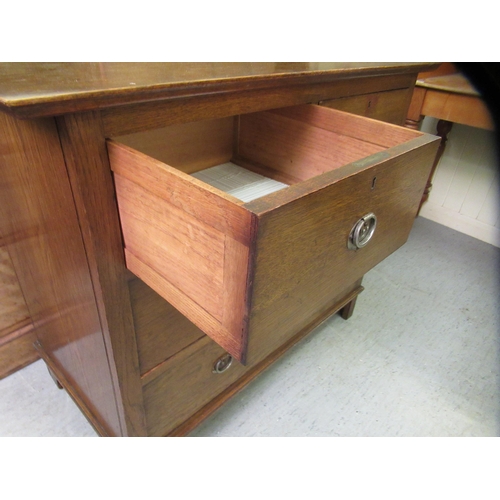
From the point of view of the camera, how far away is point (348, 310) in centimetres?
117

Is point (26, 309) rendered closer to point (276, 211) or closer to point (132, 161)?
point (132, 161)

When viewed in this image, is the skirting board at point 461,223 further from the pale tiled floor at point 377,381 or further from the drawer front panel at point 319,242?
the drawer front panel at point 319,242

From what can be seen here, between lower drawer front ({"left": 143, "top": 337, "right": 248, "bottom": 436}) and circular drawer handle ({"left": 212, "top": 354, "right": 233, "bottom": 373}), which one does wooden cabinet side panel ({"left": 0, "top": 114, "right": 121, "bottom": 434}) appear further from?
circular drawer handle ({"left": 212, "top": 354, "right": 233, "bottom": 373})

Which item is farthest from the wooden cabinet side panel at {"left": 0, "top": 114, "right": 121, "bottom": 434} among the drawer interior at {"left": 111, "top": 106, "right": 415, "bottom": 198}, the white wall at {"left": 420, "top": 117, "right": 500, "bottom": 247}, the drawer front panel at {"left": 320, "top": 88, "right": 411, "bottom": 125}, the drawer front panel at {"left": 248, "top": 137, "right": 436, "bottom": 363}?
the white wall at {"left": 420, "top": 117, "right": 500, "bottom": 247}

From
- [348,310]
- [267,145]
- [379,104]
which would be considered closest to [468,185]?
[348,310]

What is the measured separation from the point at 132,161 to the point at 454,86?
3.74ft

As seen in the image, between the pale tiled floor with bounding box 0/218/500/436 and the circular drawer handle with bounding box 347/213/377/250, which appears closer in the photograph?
the circular drawer handle with bounding box 347/213/377/250

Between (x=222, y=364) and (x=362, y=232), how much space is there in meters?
0.41

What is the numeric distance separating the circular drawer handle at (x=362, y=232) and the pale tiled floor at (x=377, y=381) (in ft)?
1.77

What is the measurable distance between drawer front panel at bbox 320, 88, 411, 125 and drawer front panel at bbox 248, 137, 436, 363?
0.25 meters

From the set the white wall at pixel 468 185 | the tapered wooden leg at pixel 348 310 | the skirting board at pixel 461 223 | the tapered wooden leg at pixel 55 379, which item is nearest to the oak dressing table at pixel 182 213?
the tapered wooden leg at pixel 55 379

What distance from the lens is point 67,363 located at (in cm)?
80

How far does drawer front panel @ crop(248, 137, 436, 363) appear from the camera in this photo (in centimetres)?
38

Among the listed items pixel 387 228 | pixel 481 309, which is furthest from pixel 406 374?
pixel 387 228
